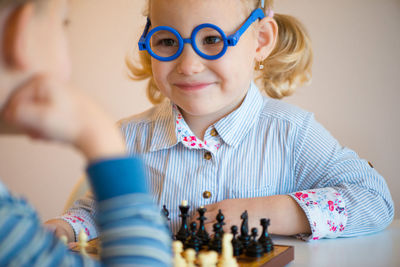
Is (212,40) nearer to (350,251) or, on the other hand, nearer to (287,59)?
(287,59)

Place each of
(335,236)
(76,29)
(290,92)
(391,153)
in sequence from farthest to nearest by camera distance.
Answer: (76,29), (391,153), (290,92), (335,236)

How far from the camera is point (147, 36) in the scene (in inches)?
56.1

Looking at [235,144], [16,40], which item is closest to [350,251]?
[235,144]

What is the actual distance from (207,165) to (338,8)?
1.11 m

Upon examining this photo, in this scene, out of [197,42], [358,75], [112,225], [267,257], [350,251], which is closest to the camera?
[112,225]

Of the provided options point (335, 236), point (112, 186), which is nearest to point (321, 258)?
point (335, 236)

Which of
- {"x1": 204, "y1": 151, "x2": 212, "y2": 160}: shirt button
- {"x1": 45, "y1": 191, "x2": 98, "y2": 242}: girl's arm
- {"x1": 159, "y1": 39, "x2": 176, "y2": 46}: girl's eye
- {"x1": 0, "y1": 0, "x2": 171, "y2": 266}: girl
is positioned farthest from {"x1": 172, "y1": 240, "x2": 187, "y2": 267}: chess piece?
{"x1": 159, "y1": 39, "x2": 176, "y2": 46}: girl's eye

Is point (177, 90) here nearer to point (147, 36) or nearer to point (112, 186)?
point (147, 36)

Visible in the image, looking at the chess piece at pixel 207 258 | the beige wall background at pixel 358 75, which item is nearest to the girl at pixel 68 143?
the chess piece at pixel 207 258

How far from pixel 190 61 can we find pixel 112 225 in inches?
32.0

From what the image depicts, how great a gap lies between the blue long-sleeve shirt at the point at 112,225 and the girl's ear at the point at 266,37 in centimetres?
103

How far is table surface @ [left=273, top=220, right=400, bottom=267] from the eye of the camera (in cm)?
102

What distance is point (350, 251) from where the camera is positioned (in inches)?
43.8

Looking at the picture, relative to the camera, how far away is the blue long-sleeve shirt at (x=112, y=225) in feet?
1.93
